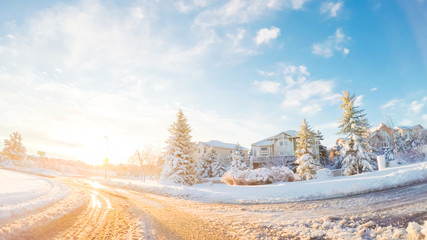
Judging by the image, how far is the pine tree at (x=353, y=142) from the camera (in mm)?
23641

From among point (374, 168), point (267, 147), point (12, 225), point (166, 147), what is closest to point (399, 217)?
point (12, 225)

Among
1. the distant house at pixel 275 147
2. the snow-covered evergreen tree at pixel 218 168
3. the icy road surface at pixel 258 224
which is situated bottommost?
the snow-covered evergreen tree at pixel 218 168

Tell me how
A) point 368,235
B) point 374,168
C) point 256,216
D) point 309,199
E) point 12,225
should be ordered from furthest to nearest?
point 374,168, point 309,199, point 256,216, point 12,225, point 368,235

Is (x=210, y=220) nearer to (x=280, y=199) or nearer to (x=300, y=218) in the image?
(x=300, y=218)

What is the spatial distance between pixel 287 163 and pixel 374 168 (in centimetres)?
1323

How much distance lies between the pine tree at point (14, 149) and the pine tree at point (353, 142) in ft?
256

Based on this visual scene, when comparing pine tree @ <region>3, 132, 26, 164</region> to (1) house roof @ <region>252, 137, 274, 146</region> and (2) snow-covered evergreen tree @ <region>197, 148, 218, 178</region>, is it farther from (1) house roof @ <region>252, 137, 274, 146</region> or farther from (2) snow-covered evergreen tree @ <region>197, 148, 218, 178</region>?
(1) house roof @ <region>252, 137, 274, 146</region>

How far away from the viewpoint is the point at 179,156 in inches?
1069

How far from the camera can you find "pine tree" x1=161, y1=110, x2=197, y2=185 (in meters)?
26.0

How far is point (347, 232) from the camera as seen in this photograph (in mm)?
5344

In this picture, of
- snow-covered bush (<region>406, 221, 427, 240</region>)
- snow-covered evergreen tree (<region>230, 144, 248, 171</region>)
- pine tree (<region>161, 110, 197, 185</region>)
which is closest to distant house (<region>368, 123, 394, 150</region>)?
snow-covered evergreen tree (<region>230, 144, 248, 171</region>)

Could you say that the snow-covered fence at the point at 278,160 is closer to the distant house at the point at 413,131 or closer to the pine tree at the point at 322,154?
the pine tree at the point at 322,154

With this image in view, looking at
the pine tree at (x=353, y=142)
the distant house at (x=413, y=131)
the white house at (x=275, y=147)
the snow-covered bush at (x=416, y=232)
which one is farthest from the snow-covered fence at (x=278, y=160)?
the snow-covered bush at (x=416, y=232)

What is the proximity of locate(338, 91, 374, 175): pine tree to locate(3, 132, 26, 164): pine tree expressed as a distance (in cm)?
7795
